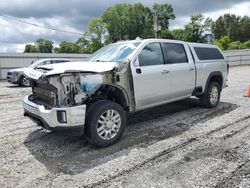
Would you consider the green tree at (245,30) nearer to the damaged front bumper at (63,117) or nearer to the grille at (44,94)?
the grille at (44,94)

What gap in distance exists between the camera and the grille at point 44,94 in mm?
4176

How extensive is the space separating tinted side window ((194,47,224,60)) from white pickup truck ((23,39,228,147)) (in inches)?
7.6

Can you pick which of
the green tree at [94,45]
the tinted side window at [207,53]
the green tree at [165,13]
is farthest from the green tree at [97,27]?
the tinted side window at [207,53]

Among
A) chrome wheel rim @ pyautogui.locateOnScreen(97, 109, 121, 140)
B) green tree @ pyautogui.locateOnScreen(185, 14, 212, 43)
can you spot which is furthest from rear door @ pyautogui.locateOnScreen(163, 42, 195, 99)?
green tree @ pyautogui.locateOnScreen(185, 14, 212, 43)

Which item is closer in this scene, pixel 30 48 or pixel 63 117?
pixel 63 117

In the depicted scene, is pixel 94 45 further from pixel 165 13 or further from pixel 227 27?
pixel 227 27

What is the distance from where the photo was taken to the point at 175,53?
19.8 ft

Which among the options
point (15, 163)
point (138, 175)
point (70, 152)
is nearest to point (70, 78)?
point (70, 152)

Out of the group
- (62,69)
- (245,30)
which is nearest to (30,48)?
(245,30)

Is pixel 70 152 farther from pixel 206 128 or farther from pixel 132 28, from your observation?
Result: pixel 132 28

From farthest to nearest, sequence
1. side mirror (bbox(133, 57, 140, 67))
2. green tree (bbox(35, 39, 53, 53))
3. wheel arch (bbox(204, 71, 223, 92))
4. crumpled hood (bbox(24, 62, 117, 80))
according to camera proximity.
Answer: green tree (bbox(35, 39, 53, 53)) < wheel arch (bbox(204, 71, 223, 92)) < side mirror (bbox(133, 57, 140, 67)) < crumpled hood (bbox(24, 62, 117, 80))

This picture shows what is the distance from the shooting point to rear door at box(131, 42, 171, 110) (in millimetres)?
4945

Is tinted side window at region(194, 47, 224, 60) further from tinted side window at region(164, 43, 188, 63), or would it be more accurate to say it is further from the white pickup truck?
tinted side window at region(164, 43, 188, 63)

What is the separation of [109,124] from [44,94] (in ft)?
4.23
